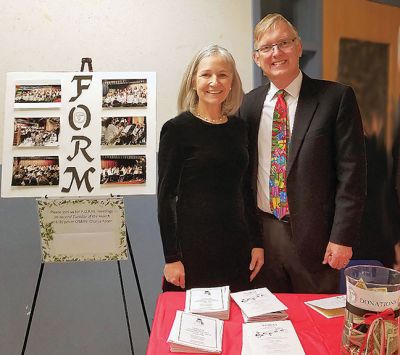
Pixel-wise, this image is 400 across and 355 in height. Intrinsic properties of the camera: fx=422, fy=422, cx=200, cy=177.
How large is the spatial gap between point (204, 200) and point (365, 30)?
1456 mm

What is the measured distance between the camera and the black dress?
1.60 metres

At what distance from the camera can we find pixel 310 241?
164 cm

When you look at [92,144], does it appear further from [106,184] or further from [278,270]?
[278,270]

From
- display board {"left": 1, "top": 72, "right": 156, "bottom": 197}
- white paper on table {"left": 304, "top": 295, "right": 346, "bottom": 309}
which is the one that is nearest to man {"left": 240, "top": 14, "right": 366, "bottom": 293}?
white paper on table {"left": 304, "top": 295, "right": 346, "bottom": 309}

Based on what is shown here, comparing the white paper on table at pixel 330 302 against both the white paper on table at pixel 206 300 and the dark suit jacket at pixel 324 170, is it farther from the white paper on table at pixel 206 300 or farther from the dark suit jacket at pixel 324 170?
the dark suit jacket at pixel 324 170

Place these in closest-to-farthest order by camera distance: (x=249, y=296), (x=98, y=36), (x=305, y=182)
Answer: (x=249, y=296), (x=305, y=182), (x=98, y=36)

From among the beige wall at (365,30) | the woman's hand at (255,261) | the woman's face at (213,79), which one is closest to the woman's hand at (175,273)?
the woman's hand at (255,261)

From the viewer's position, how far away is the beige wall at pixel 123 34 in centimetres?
220

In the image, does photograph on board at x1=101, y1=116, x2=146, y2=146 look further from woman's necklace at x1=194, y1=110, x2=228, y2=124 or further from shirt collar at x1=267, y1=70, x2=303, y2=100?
shirt collar at x1=267, y1=70, x2=303, y2=100

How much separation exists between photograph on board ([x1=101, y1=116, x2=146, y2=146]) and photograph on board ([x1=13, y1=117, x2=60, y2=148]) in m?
0.22

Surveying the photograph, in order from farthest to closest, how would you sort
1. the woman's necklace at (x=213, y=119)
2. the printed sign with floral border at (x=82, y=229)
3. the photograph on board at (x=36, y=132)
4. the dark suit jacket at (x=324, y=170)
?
the photograph on board at (x=36, y=132) → the printed sign with floral border at (x=82, y=229) → the woman's necklace at (x=213, y=119) → the dark suit jacket at (x=324, y=170)

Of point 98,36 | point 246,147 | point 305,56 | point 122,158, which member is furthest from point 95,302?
point 305,56

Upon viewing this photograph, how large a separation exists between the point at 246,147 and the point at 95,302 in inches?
50.8

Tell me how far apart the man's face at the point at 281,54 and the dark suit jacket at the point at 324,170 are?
0.31 feet
